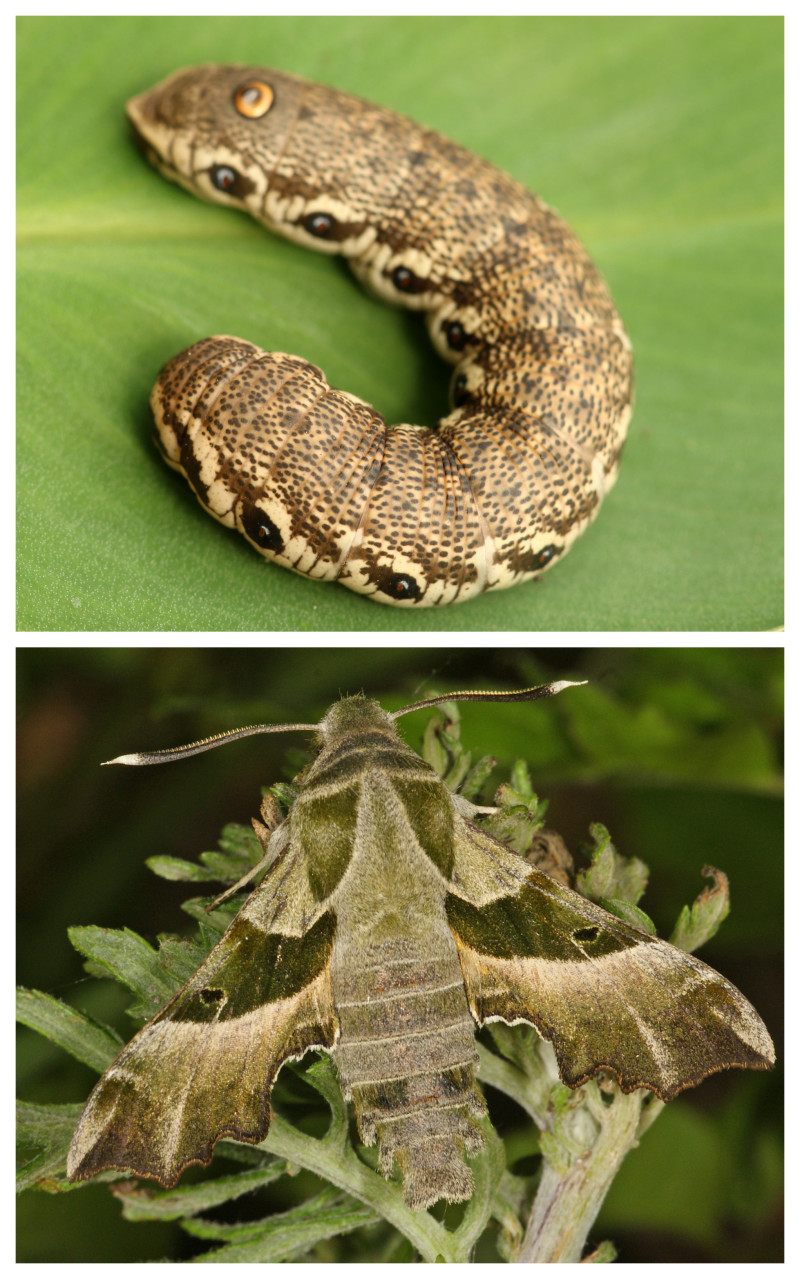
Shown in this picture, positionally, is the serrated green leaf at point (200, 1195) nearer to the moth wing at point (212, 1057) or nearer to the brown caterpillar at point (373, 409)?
the moth wing at point (212, 1057)

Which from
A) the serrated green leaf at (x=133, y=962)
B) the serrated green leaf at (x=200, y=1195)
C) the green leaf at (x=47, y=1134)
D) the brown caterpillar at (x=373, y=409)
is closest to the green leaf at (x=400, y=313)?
the brown caterpillar at (x=373, y=409)

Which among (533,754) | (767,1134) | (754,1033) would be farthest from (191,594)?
(767,1134)

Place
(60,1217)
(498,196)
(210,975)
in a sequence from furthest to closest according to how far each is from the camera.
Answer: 1. (498,196)
2. (60,1217)
3. (210,975)

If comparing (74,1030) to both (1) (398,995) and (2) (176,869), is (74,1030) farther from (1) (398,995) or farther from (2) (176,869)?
(1) (398,995)

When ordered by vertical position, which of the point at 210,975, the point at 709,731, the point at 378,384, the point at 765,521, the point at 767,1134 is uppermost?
the point at 765,521

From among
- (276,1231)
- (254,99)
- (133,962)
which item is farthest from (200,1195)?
(254,99)

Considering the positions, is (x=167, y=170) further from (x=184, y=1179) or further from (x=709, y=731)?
(x=184, y=1179)

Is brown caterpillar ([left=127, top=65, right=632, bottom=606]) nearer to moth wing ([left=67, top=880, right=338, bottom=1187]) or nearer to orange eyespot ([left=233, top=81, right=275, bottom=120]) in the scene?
orange eyespot ([left=233, top=81, right=275, bottom=120])
